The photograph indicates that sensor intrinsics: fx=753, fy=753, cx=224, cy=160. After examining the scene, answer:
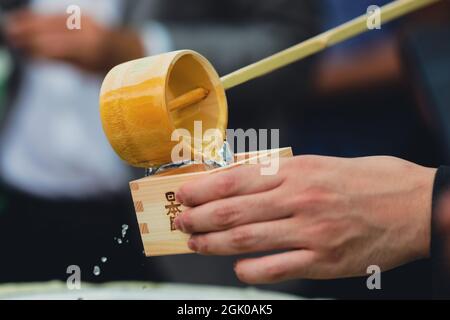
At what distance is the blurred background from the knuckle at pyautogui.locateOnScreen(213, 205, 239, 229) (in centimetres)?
75

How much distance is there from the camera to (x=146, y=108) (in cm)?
96

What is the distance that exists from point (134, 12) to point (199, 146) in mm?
A: 750

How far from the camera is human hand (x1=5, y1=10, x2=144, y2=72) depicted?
1.60 meters

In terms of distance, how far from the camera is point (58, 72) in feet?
5.68

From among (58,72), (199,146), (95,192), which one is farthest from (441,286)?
(58,72)

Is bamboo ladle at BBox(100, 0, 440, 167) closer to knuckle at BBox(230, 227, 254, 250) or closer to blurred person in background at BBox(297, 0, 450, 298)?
knuckle at BBox(230, 227, 254, 250)

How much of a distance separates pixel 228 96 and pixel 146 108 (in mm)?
722

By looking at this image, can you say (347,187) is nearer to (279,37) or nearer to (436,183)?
(436,183)

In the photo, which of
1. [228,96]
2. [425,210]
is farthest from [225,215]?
[228,96]

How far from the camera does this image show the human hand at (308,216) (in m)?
0.92

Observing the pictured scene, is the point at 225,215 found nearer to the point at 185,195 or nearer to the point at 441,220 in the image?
the point at 185,195

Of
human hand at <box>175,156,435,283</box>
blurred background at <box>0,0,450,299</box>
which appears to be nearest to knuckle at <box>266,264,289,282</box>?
human hand at <box>175,156,435,283</box>

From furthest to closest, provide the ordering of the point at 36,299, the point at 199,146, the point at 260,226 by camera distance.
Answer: the point at 36,299, the point at 199,146, the point at 260,226

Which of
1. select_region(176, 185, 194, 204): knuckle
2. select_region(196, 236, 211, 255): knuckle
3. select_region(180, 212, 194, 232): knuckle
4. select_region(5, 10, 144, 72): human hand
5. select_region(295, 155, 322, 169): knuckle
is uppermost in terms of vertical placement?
select_region(5, 10, 144, 72): human hand
